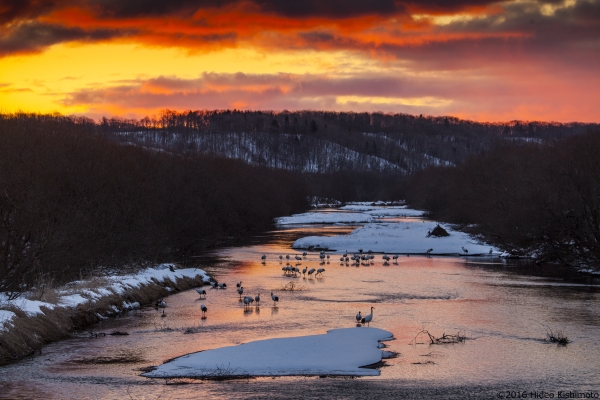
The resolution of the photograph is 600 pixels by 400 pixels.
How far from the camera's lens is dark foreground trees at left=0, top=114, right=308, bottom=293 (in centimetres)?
2564

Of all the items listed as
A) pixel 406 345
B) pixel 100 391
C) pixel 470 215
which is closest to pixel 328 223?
pixel 470 215

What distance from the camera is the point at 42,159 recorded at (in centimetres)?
3669

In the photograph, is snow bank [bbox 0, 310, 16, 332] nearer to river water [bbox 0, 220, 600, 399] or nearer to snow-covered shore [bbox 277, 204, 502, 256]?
river water [bbox 0, 220, 600, 399]

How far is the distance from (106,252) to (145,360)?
20499mm

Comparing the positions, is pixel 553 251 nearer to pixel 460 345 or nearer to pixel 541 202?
pixel 541 202

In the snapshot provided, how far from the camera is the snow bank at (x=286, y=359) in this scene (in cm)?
1823

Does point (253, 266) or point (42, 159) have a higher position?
point (42, 159)

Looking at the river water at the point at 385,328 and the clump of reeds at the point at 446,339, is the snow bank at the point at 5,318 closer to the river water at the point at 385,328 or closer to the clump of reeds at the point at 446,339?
the river water at the point at 385,328

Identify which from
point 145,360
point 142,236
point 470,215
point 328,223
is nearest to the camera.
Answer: point 145,360

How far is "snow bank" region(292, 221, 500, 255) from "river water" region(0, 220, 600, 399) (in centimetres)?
1476

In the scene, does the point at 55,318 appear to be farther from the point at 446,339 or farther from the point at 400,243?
the point at 400,243

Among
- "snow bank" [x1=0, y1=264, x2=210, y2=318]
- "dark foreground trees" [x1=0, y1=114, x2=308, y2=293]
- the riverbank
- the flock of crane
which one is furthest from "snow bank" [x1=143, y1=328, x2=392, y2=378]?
"dark foreground trees" [x1=0, y1=114, x2=308, y2=293]

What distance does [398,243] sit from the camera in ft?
199

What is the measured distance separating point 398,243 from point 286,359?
139 feet
